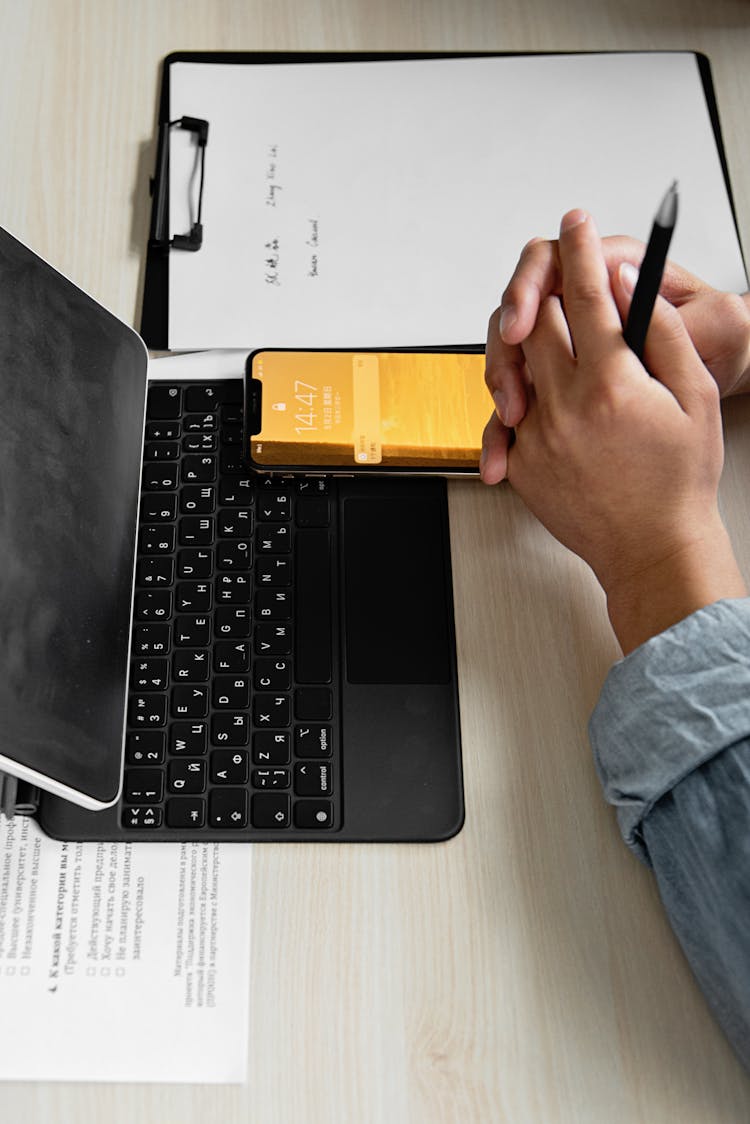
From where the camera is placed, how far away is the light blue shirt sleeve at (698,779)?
459 mm

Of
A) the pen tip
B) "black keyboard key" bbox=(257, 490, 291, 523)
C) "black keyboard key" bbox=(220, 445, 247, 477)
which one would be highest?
the pen tip

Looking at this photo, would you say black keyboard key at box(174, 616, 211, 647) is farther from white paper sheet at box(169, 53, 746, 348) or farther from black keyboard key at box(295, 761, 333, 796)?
white paper sheet at box(169, 53, 746, 348)

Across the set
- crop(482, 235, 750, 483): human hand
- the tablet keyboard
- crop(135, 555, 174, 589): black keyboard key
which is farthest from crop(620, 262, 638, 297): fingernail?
crop(135, 555, 174, 589): black keyboard key

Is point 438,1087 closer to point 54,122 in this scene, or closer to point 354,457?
point 354,457

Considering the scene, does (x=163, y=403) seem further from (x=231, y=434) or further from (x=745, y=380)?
(x=745, y=380)

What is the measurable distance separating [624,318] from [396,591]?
21 centimetres

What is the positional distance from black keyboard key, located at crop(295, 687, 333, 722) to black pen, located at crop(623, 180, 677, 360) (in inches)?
10.5

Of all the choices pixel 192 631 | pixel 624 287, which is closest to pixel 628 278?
pixel 624 287

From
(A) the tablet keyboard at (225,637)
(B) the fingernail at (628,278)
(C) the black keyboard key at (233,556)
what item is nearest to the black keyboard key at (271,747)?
(A) the tablet keyboard at (225,637)

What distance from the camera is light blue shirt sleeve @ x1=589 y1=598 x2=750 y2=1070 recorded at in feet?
1.51

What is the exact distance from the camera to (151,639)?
23.0 inches

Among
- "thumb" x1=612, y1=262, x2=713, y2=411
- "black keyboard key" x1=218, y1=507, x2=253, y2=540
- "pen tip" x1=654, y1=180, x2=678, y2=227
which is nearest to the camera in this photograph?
"pen tip" x1=654, y1=180, x2=678, y2=227

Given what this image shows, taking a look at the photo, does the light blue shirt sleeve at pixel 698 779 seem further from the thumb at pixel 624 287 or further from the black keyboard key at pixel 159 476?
the black keyboard key at pixel 159 476

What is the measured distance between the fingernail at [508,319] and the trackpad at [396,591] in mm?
132
